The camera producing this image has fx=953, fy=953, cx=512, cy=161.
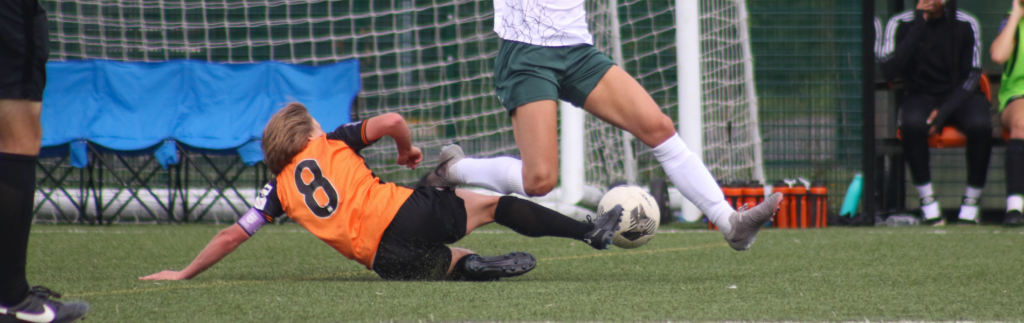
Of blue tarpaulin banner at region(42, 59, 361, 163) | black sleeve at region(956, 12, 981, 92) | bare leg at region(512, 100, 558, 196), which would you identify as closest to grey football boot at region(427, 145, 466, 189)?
bare leg at region(512, 100, 558, 196)

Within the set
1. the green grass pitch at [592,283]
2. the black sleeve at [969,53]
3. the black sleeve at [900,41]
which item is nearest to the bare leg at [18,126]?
the green grass pitch at [592,283]

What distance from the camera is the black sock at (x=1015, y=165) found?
20.5ft

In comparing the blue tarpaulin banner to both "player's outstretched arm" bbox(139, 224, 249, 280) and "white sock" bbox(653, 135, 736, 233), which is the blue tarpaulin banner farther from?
"white sock" bbox(653, 135, 736, 233)

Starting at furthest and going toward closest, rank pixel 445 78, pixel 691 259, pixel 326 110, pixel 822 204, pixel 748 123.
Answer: pixel 445 78, pixel 748 123, pixel 326 110, pixel 822 204, pixel 691 259

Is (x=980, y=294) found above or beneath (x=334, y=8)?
beneath

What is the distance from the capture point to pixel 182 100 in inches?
280

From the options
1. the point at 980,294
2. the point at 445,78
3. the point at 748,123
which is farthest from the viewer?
the point at 445,78

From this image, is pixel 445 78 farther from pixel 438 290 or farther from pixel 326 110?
pixel 438 290

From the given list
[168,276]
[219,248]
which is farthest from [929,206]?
[168,276]

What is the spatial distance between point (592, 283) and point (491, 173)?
0.73 metres

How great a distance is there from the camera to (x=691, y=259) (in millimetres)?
4113

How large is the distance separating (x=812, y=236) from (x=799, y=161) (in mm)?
2646

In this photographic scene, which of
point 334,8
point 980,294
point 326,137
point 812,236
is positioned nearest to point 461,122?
point 334,8

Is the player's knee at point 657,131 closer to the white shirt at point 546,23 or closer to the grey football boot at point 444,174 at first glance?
the white shirt at point 546,23
